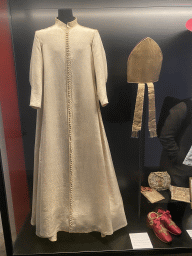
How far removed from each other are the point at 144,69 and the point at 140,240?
1.41 metres

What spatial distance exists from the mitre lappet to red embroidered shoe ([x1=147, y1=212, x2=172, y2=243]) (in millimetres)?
749

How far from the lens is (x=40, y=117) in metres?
1.86

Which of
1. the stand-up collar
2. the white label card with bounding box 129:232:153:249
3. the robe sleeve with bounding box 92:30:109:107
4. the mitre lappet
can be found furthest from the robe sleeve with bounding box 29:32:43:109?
the white label card with bounding box 129:232:153:249

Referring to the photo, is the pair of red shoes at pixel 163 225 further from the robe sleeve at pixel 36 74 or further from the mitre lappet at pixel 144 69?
the robe sleeve at pixel 36 74

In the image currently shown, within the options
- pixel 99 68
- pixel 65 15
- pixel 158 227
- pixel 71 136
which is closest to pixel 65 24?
pixel 65 15

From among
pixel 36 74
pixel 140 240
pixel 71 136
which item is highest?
pixel 36 74

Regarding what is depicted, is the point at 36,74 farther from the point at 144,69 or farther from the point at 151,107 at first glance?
the point at 151,107

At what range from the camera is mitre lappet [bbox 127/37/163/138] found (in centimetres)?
178

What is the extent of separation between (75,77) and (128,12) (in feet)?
2.53

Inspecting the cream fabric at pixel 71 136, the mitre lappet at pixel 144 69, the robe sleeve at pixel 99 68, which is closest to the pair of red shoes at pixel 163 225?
the cream fabric at pixel 71 136

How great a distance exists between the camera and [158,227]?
2.00 m

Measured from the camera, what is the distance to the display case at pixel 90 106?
1.86 m

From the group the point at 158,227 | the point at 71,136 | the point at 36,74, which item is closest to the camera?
the point at 36,74

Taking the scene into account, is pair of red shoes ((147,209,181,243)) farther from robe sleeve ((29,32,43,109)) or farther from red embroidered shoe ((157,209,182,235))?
robe sleeve ((29,32,43,109))
